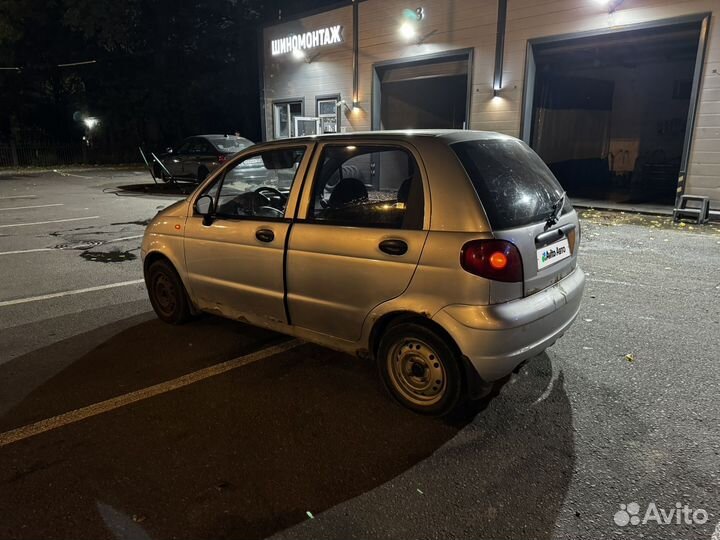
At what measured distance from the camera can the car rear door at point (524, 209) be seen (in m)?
3.13

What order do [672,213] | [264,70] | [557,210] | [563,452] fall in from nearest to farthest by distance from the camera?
[563,452] < [557,210] < [672,213] < [264,70]

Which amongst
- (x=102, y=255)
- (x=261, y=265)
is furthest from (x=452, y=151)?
(x=102, y=255)

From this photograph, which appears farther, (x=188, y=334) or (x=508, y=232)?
(x=188, y=334)

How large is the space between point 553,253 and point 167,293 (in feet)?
11.4

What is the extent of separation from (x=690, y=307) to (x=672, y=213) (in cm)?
702

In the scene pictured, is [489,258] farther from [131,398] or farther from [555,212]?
[131,398]

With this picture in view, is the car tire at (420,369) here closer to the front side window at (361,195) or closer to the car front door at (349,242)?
the car front door at (349,242)

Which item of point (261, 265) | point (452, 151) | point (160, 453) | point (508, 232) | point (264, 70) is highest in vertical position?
point (264, 70)

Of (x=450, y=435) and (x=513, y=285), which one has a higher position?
(x=513, y=285)

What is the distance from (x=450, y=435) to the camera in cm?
323

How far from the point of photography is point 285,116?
67.7ft

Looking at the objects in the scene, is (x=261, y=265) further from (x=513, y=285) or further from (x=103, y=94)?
(x=103, y=94)

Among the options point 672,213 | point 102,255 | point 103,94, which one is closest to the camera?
point 102,255

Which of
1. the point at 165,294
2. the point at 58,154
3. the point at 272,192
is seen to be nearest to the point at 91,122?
the point at 58,154
